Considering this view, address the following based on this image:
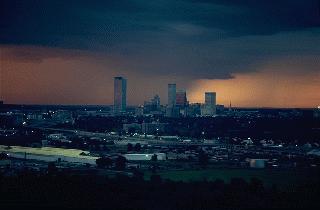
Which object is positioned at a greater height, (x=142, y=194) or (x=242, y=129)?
(x=242, y=129)

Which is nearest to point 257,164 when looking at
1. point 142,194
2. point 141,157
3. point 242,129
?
point 141,157

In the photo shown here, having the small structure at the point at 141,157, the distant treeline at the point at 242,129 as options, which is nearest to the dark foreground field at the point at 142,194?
the small structure at the point at 141,157

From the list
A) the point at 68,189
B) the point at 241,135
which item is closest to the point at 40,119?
the point at 241,135

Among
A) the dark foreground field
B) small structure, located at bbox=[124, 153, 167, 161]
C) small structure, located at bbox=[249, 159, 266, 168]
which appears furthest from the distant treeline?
the dark foreground field

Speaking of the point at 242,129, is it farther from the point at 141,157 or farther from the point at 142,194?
the point at 142,194

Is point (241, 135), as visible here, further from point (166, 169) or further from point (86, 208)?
point (86, 208)

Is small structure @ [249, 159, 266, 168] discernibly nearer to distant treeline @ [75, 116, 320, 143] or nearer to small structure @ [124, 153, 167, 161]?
small structure @ [124, 153, 167, 161]

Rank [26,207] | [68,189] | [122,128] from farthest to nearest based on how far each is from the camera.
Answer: [122,128] → [68,189] → [26,207]

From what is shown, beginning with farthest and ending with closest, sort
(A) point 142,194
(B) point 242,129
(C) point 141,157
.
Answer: (B) point 242,129 < (C) point 141,157 < (A) point 142,194
